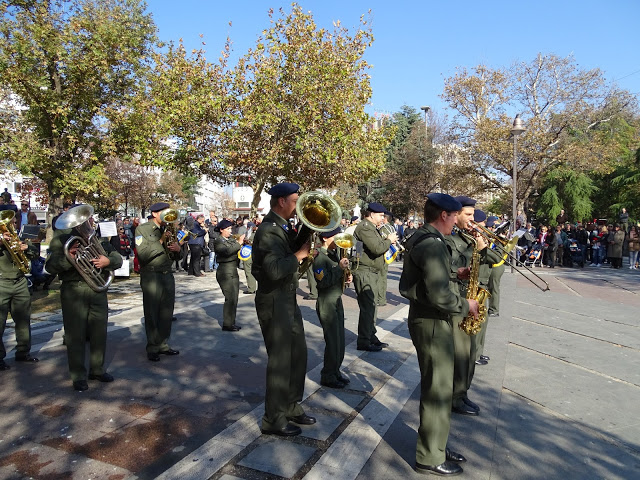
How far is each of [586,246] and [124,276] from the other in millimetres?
18740

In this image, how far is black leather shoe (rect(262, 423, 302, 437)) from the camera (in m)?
4.24

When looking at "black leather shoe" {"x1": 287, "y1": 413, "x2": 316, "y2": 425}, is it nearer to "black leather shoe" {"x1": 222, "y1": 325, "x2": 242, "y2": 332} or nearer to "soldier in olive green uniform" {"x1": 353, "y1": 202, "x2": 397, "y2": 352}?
"soldier in olive green uniform" {"x1": 353, "y1": 202, "x2": 397, "y2": 352}

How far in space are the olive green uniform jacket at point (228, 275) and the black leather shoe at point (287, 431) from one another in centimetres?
425

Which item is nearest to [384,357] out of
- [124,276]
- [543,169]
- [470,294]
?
[470,294]

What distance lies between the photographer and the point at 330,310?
5.84 m

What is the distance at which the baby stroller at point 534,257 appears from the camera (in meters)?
20.9

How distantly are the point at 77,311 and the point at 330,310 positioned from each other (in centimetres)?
276

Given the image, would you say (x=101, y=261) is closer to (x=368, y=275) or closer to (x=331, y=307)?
(x=331, y=307)

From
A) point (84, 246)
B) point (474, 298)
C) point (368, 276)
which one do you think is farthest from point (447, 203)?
point (84, 246)

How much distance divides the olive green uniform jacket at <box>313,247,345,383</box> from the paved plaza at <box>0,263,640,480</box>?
0.29 m

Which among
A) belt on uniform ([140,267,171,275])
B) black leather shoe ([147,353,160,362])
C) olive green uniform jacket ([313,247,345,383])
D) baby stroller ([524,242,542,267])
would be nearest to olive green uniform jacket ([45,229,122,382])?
black leather shoe ([147,353,160,362])

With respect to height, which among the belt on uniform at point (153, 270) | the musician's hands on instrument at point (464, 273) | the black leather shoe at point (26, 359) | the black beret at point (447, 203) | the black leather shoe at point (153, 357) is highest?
the black beret at point (447, 203)

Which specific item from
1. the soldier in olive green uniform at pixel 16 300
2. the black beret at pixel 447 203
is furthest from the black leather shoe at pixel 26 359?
the black beret at pixel 447 203

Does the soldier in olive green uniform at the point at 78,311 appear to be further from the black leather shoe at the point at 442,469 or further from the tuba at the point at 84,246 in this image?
the black leather shoe at the point at 442,469
